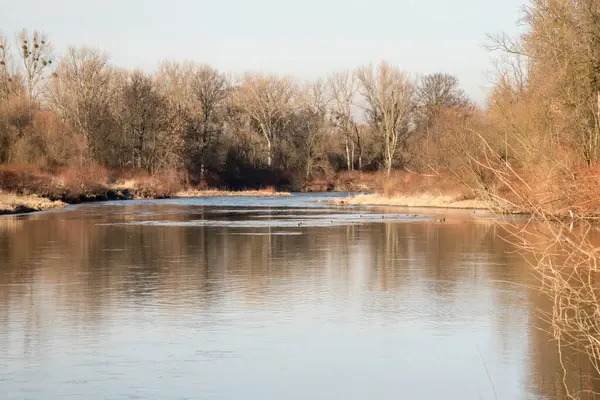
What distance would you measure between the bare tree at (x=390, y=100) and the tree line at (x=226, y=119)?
0.11 metres

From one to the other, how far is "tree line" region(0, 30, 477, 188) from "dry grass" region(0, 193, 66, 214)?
1651 centimetres

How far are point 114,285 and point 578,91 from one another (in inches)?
789

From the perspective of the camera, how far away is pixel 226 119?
8662 centimetres

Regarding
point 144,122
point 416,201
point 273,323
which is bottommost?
point 273,323

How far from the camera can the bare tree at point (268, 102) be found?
84.9 meters

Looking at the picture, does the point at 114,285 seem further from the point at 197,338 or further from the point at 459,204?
the point at 459,204

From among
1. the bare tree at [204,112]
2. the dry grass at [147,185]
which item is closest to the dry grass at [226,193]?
the dry grass at [147,185]

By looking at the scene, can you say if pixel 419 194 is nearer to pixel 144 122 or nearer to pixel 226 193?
pixel 226 193

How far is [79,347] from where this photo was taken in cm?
1085

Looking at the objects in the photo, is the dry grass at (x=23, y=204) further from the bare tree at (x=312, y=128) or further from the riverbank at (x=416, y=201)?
the bare tree at (x=312, y=128)

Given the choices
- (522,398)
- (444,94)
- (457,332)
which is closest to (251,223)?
(457,332)

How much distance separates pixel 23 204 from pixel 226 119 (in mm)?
44391

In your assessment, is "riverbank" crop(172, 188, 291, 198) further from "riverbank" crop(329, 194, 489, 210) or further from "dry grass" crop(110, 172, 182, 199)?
"riverbank" crop(329, 194, 489, 210)

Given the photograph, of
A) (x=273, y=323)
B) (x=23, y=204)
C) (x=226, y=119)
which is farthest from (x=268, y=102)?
(x=273, y=323)
